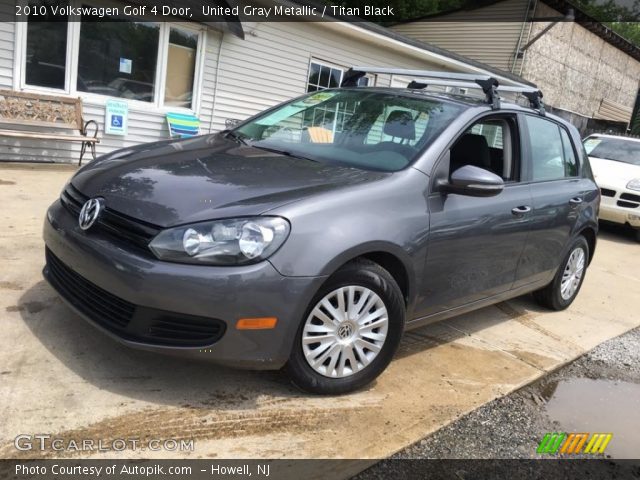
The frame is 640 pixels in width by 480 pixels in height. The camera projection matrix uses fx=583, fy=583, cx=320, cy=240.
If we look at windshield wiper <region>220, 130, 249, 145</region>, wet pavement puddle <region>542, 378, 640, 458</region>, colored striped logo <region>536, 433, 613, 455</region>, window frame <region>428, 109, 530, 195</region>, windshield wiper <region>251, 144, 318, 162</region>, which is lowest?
wet pavement puddle <region>542, 378, 640, 458</region>

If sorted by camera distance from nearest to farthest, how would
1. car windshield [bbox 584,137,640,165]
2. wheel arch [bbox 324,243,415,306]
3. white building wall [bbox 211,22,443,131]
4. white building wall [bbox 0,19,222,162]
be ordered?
wheel arch [bbox 324,243,415,306], white building wall [bbox 0,19,222,162], white building wall [bbox 211,22,443,131], car windshield [bbox 584,137,640,165]

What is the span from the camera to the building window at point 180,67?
30.0ft

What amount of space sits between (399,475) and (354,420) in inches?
15.5

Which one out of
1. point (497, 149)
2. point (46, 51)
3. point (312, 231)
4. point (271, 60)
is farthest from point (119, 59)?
point (312, 231)

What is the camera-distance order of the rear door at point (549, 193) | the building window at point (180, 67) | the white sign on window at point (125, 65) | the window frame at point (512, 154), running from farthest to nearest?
the building window at point (180, 67), the white sign on window at point (125, 65), the rear door at point (549, 193), the window frame at point (512, 154)

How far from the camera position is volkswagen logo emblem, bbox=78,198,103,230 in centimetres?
280

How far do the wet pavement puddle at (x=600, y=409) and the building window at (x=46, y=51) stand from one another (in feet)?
24.1

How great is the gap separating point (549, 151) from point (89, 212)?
10.9ft

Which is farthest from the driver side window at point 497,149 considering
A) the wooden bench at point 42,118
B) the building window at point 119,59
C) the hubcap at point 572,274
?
the building window at point 119,59

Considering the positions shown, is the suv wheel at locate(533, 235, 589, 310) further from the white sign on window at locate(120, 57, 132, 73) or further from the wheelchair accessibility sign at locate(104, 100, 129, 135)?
the white sign on window at locate(120, 57, 132, 73)

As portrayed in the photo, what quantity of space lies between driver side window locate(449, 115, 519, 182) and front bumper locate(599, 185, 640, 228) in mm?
6396

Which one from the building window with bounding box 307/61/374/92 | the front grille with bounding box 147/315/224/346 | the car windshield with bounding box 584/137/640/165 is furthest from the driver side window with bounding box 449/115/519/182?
the building window with bounding box 307/61/374/92

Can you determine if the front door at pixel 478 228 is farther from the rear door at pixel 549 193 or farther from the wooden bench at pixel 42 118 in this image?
the wooden bench at pixel 42 118

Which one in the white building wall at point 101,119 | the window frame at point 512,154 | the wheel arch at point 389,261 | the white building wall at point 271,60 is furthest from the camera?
the white building wall at point 271,60
